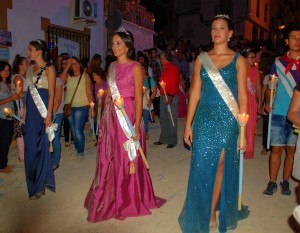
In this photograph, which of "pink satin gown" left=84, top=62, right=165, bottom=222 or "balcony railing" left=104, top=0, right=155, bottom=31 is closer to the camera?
"pink satin gown" left=84, top=62, right=165, bottom=222

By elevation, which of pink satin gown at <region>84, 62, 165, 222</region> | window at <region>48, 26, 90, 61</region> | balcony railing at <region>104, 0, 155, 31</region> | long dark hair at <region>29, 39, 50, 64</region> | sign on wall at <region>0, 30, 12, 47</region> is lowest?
pink satin gown at <region>84, 62, 165, 222</region>

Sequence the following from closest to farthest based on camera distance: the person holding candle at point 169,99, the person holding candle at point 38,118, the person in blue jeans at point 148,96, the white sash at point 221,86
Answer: the white sash at point 221,86 < the person holding candle at point 38,118 < the person holding candle at point 169,99 < the person in blue jeans at point 148,96

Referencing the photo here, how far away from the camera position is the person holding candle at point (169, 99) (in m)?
7.31

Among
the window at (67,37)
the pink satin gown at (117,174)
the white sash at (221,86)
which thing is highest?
the window at (67,37)

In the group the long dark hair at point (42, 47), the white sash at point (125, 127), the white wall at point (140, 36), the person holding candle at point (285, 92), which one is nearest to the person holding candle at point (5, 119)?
the long dark hair at point (42, 47)

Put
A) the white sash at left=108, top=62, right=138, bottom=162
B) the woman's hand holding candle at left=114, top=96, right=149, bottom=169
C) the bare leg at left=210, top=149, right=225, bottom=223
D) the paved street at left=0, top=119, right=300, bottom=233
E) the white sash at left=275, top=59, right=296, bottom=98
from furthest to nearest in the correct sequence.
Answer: the white sash at left=275, top=59, right=296, bottom=98 < the white sash at left=108, top=62, right=138, bottom=162 < the paved street at left=0, top=119, right=300, bottom=233 < the woman's hand holding candle at left=114, top=96, right=149, bottom=169 < the bare leg at left=210, top=149, right=225, bottom=223

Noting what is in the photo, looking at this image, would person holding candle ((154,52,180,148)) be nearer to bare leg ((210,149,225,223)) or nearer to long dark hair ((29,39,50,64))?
long dark hair ((29,39,50,64))

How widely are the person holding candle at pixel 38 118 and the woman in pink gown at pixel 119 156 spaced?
891mm

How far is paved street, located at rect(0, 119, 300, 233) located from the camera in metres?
3.65

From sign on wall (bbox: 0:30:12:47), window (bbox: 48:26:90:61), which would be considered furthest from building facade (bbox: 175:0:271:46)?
sign on wall (bbox: 0:30:12:47)

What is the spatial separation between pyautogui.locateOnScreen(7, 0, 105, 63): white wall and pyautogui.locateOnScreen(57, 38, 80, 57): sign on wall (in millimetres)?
536

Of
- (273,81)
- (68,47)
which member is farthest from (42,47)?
(68,47)

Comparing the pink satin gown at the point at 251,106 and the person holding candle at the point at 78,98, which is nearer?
the pink satin gown at the point at 251,106

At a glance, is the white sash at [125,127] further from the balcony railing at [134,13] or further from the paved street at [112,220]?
the balcony railing at [134,13]
